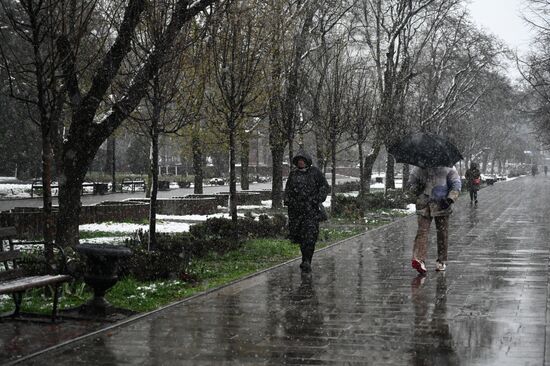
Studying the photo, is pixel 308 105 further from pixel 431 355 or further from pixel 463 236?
pixel 431 355

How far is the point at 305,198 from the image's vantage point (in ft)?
36.0

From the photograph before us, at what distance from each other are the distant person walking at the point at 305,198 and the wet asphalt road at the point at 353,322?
63cm

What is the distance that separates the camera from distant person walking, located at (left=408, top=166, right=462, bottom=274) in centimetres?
1084

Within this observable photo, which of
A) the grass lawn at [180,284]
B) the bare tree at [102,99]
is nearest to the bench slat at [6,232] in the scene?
the grass lawn at [180,284]

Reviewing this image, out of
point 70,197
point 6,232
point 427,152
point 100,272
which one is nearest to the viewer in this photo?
point 100,272

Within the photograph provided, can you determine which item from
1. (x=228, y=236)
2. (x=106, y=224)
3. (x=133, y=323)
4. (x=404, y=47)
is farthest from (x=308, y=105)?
(x=133, y=323)

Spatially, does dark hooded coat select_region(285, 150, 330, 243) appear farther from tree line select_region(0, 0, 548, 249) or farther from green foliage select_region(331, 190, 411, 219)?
green foliage select_region(331, 190, 411, 219)

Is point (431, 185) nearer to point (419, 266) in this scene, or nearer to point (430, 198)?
point (430, 198)

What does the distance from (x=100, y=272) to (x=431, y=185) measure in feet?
17.3

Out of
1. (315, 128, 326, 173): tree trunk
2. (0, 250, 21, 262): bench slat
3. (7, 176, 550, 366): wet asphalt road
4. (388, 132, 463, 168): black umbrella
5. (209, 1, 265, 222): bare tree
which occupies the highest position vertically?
(209, 1, 265, 222): bare tree

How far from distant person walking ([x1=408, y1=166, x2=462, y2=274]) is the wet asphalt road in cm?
45

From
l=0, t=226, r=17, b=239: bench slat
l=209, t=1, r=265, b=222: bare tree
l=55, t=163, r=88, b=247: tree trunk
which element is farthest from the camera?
l=209, t=1, r=265, b=222: bare tree

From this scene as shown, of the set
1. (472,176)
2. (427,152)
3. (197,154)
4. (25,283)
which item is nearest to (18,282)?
(25,283)

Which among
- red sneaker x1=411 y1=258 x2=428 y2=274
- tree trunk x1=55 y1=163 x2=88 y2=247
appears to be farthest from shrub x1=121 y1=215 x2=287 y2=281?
red sneaker x1=411 y1=258 x2=428 y2=274
